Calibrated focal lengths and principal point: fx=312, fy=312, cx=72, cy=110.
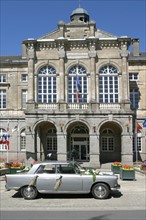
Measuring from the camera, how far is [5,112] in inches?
1569

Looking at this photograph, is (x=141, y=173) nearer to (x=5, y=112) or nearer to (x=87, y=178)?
(x=87, y=178)

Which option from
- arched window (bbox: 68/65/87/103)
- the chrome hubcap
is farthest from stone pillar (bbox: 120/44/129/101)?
the chrome hubcap

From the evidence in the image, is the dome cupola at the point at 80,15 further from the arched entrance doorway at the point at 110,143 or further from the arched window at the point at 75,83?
the arched entrance doorway at the point at 110,143

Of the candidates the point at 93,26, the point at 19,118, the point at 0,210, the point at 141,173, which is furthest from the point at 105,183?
the point at 19,118

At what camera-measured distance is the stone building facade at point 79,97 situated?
31516mm

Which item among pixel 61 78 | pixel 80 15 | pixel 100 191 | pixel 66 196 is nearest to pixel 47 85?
pixel 61 78

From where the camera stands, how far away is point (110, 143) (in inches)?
1394

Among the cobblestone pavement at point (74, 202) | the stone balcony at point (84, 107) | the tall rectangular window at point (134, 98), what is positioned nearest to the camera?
the cobblestone pavement at point (74, 202)

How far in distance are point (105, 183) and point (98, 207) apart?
192 cm

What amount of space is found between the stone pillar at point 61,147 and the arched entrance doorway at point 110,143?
210 inches

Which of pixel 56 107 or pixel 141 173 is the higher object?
pixel 56 107

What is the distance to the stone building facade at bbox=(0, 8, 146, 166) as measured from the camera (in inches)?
1241

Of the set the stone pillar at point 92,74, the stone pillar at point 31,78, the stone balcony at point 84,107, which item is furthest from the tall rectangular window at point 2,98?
the stone pillar at point 92,74

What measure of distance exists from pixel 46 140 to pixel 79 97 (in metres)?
6.77
